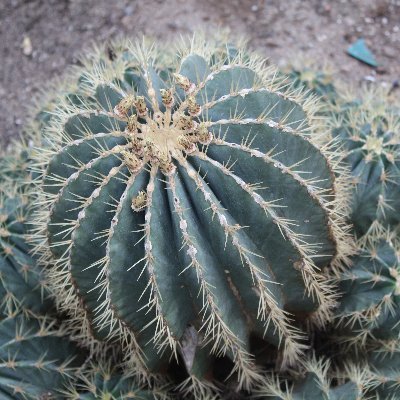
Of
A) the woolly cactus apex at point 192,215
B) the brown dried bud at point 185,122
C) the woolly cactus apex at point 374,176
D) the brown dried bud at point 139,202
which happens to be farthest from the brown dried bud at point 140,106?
the woolly cactus apex at point 374,176

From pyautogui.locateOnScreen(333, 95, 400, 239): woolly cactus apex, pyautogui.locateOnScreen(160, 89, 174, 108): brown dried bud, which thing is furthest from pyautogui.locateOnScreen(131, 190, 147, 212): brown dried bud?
pyautogui.locateOnScreen(333, 95, 400, 239): woolly cactus apex

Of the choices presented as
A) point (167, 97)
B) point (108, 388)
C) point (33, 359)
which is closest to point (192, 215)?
point (167, 97)

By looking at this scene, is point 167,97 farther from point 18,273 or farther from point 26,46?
point 26,46

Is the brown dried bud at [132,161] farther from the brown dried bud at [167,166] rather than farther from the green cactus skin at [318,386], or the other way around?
the green cactus skin at [318,386]

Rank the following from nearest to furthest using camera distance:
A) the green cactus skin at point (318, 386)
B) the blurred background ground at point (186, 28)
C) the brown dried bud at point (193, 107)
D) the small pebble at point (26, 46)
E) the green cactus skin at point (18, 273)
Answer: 1. the brown dried bud at point (193, 107)
2. the green cactus skin at point (318, 386)
3. the green cactus skin at point (18, 273)
4. the blurred background ground at point (186, 28)
5. the small pebble at point (26, 46)

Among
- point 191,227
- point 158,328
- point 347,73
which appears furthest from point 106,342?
point 347,73
